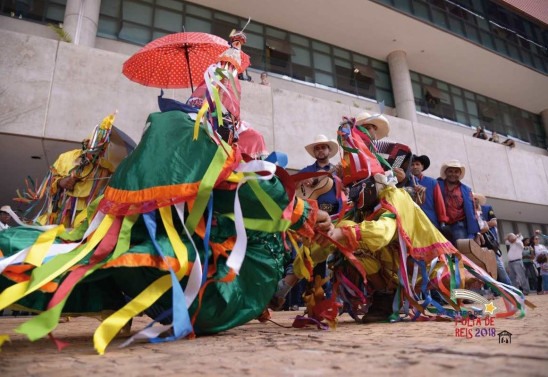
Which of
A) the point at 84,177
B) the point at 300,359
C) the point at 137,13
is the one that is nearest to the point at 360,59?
the point at 137,13

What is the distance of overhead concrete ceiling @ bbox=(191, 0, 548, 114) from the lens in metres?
9.95

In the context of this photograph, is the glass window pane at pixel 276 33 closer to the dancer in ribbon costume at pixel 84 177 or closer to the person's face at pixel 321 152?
the person's face at pixel 321 152

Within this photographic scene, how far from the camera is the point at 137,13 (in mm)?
8711

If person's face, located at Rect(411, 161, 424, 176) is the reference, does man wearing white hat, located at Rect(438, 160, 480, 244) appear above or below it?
below

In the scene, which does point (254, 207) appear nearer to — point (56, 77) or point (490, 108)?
point (56, 77)

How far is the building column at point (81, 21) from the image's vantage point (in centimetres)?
728

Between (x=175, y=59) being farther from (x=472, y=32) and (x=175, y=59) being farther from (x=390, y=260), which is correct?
(x=472, y=32)

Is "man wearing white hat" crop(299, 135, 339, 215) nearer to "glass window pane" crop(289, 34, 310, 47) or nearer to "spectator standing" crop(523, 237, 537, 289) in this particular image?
"spectator standing" crop(523, 237, 537, 289)

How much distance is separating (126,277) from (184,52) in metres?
2.11

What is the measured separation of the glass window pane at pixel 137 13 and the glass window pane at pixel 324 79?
4555 millimetres

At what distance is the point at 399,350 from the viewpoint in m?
1.03

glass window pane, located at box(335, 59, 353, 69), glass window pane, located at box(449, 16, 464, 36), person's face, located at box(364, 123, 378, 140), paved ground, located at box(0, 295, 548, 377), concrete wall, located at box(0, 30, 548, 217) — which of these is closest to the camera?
paved ground, located at box(0, 295, 548, 377)

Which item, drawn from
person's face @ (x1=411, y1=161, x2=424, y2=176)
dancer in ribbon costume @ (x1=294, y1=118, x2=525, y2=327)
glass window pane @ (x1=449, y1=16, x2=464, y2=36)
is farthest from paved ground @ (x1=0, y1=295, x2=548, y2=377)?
glass window pane @ (x1=449, y1=16, x2=464, y2=36)

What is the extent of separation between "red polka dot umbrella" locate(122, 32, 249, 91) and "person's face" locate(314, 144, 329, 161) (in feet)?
4.86
